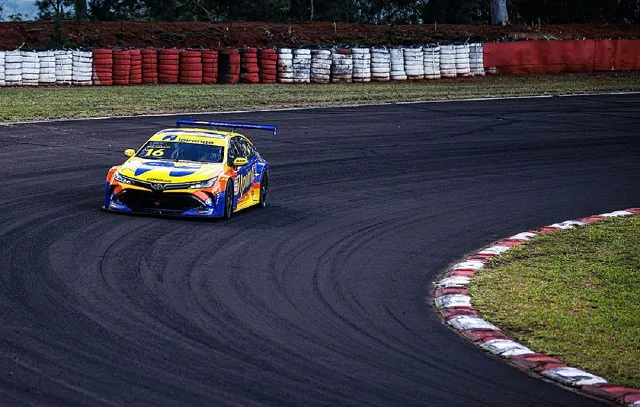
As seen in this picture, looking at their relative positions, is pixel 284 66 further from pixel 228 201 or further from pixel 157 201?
pixel 157 201

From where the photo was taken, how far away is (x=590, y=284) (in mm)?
11578

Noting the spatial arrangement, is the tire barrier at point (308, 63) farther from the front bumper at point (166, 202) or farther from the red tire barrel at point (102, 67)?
the front bumper at point (166, 202)

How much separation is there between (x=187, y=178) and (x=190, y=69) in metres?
22.7

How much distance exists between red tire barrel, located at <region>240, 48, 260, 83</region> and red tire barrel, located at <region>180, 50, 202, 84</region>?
1481 mm

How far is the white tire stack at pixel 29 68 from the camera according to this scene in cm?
3412

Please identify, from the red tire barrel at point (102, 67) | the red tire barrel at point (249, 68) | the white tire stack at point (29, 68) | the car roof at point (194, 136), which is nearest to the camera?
the car roof at point (194, 136)

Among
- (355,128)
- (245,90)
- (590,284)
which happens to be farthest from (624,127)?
(590,284)

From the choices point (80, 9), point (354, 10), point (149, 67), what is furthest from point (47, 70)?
point (354, 10)

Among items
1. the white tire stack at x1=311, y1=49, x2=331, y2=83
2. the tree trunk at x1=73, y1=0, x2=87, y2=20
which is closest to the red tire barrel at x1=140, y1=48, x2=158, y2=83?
the white tire stack at x1=311, y1=49, x2=331, y2=83

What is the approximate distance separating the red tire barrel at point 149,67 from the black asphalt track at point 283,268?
1149 centimetres

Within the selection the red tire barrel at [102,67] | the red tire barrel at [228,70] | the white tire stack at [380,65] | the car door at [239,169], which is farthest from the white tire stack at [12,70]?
the car door at [239,169]

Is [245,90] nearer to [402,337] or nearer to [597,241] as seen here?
[597,241]

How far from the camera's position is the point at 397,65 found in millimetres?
39750

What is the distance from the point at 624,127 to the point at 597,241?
49.9 feet
